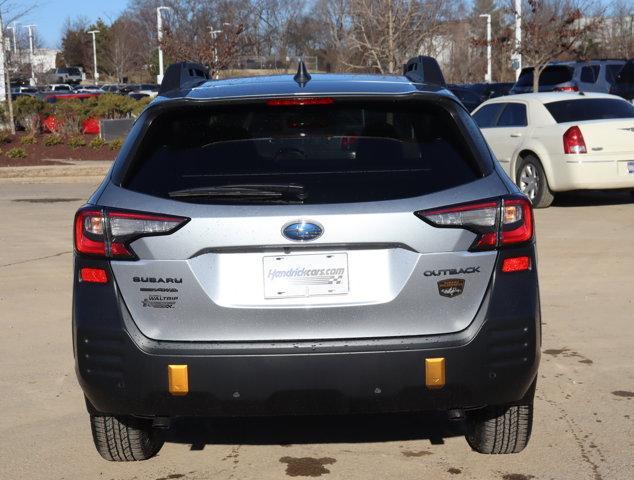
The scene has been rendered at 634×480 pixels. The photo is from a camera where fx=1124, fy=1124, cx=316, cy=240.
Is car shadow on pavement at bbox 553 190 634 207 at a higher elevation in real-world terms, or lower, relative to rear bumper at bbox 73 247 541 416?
lower

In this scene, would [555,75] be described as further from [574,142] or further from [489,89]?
[574,142]

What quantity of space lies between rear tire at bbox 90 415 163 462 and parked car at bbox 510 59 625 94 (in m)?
24.2

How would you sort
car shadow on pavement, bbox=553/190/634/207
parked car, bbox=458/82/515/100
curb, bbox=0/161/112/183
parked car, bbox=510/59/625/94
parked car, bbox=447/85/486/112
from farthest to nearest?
parked car, bbox=458/82/515/100, parked car, bbox=447/85/486/112, parked car, bbox=510/59/625/94, curb, bbox=0/161/112/183, car shadow on pavement, bbox=553/190/634/207

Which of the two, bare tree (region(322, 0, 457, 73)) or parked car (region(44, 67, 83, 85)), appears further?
parked car (region(44, 67, 83, 85))

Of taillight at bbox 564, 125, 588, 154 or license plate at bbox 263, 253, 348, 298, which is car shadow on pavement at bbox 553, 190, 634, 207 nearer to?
taillight at bbox 564, 125, 588, 154

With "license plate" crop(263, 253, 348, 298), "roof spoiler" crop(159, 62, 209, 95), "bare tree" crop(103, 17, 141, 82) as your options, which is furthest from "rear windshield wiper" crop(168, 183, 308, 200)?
"bare tree" crop(103, 17, 141, 82)

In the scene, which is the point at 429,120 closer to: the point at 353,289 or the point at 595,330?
the point at 353,289

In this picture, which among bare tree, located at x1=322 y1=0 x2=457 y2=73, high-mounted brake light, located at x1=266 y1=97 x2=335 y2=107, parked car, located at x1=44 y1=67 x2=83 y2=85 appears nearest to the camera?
high-mounted brake light, located at x1=266 y1=97 x2=335 y2=107

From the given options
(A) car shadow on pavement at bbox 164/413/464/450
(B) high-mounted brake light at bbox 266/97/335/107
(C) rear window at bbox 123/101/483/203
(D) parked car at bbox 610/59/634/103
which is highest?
(B) high-mounted brake light at bbox 266/97/335/107

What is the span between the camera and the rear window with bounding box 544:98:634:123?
1494 cm

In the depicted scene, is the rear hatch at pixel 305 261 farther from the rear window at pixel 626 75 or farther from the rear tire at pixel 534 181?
the rear window at pixel 626 75

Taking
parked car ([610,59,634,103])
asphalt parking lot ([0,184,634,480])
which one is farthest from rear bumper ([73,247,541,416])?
parked car ([610,59,634,103])

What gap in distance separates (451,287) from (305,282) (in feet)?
1.82

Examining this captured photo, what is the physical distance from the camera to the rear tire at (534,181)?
1480cm
